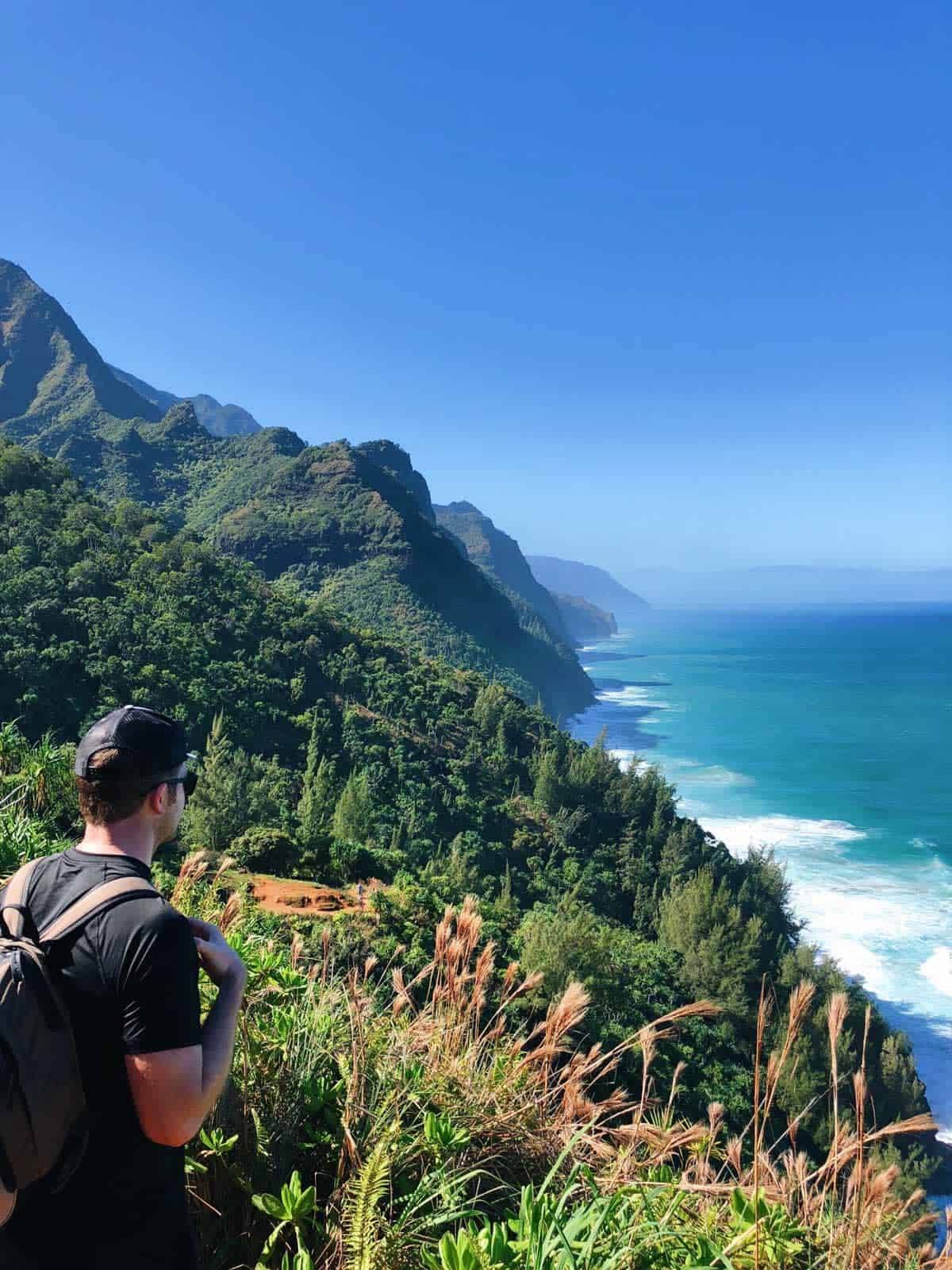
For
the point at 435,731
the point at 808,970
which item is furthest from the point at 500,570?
the point at 808,970

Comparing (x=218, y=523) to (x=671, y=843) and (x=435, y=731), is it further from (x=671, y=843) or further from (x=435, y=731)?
(x=671, y=843)

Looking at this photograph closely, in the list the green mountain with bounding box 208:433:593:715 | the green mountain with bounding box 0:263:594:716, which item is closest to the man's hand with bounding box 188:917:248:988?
the green mountain with bounding box 0:263:594:716

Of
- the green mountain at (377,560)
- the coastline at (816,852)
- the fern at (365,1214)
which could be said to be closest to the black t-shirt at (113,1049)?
the fern at (365,1214)

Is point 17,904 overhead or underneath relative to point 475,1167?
overhead

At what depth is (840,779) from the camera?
58.3 m

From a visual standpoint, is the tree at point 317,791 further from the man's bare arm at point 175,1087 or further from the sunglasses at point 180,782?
the man's bare arm at point 175,1087

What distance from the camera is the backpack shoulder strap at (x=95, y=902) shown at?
127 cm

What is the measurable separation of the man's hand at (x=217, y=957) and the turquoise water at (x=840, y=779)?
76.7 feet

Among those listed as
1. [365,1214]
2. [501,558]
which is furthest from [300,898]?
[501,558]

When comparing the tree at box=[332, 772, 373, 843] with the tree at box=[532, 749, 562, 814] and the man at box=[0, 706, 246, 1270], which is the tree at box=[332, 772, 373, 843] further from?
the man at box=[0, 706, 246, 1270]

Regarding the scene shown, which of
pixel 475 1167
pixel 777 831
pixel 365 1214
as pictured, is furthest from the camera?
pixel 777 831

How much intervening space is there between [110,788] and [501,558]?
6962 inches

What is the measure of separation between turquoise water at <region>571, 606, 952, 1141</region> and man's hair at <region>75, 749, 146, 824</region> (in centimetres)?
2374

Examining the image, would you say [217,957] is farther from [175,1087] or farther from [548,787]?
[548,787]
